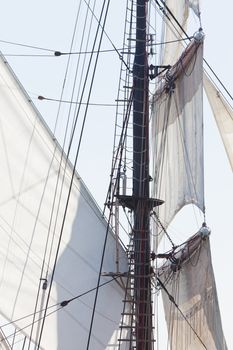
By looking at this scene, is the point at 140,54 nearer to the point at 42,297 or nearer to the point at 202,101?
the point at 202,101

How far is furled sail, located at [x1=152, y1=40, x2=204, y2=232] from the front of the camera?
1714 cm

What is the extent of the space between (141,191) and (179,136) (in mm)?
3076

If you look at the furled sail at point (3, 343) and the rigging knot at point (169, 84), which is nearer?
the furled sail at point (3, 343)

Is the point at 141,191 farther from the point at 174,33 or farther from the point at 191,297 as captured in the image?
the point at 174,33

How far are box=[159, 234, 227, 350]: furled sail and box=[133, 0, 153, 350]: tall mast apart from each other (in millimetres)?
1341

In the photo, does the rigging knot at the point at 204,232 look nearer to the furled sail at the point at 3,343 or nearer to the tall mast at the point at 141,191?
the tall mast at the point at 141,191

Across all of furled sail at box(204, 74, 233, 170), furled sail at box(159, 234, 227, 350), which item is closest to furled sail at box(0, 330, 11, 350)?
furled sail at box(159, 234, 227, 350)

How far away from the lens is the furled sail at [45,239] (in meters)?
13.1

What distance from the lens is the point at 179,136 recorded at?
18016mm

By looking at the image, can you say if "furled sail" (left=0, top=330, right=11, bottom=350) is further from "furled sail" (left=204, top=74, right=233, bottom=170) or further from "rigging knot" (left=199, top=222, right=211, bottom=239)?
"furled sail" (left=204, top=74, right=233, bottom=170)

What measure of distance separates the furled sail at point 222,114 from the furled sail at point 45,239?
3030mm

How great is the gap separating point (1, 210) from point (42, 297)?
155 centimetres

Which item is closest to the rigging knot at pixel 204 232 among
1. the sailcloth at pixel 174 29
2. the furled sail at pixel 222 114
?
the furled sail at pixel 222 114

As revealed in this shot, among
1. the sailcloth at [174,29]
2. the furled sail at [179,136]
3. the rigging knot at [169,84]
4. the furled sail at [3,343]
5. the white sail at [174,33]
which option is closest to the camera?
the furled sail at [3,343]
